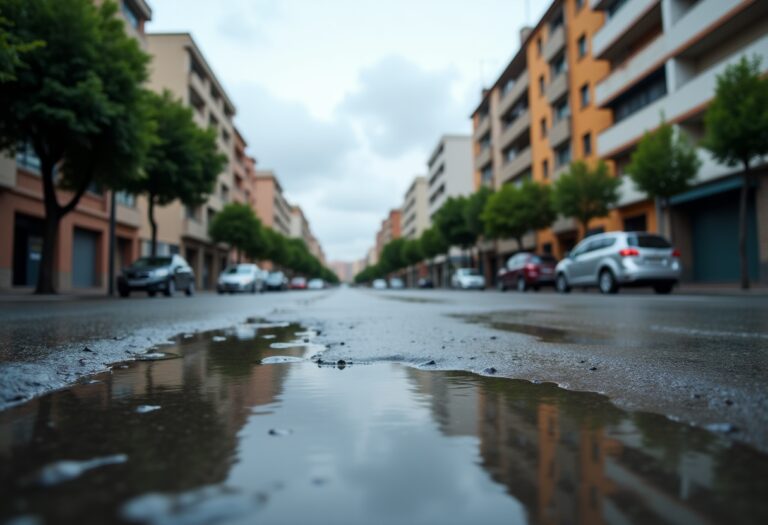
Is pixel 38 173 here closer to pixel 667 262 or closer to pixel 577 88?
pixel 667 262

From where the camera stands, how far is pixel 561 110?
33.8 metres

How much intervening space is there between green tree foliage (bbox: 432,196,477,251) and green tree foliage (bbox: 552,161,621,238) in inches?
870

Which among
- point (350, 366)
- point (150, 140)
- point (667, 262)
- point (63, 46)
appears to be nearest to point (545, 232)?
point (667, 262)

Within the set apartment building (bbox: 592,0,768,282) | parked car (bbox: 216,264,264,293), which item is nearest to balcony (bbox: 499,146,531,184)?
apartment building (bbox: 592,0,768,282)

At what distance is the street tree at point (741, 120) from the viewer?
14203 millimetres

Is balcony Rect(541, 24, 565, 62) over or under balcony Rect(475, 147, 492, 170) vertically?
over

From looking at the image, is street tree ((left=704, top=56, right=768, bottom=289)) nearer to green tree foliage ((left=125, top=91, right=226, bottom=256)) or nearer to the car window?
the car window

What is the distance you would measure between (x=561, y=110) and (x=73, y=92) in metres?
28.4

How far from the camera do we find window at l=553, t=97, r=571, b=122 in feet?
107

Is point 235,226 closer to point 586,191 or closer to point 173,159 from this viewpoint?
point 173,159

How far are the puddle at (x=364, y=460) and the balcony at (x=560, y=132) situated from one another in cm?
3194

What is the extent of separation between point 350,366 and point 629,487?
174cm

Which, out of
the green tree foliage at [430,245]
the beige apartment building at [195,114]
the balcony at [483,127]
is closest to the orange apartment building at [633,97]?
the balcony at [483,127]

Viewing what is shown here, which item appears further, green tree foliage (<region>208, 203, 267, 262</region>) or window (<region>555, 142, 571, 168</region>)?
green tree foliage (<region>208, 203, 267, 262</region>)
